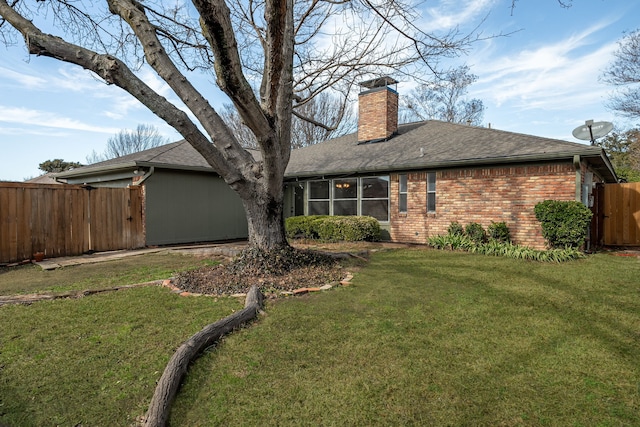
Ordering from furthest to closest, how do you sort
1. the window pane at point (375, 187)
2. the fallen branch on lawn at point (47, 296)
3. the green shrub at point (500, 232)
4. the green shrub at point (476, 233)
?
1. the window pane at point (375, 187)
2. the green shrub at point (476, 233)
3. the green shrub at point (500, 232)
4. the fallen branch on lawn at point (47, 296)

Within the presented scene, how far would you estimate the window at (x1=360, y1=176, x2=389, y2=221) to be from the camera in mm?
11289

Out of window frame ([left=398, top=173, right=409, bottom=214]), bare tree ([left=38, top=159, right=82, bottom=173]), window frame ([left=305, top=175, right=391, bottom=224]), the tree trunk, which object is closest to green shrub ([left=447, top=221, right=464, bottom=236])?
window frame ([left=398, top=173, right=409, bottom=214])

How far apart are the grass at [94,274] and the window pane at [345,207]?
5645mm

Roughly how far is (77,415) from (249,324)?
171 centimetres

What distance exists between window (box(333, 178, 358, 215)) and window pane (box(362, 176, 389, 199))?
345mm

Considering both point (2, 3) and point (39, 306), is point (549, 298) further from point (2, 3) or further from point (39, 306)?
point (2, 3)

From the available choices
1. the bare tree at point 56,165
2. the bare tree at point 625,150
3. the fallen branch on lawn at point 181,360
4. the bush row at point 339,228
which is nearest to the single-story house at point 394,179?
the bush row at point 339,228

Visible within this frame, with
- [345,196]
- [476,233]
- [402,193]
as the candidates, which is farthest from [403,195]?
[476,233]

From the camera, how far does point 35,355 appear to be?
305 cm

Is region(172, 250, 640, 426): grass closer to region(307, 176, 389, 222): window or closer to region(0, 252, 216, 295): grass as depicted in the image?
region(0, 252, 216, 295): grass

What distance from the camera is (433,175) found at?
33.7ft

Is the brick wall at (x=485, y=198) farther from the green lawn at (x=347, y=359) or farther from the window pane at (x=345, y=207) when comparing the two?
the green lawn at (x=347, y=359)

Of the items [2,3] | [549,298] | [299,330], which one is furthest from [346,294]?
[2,3]

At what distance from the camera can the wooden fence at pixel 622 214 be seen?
962cm
